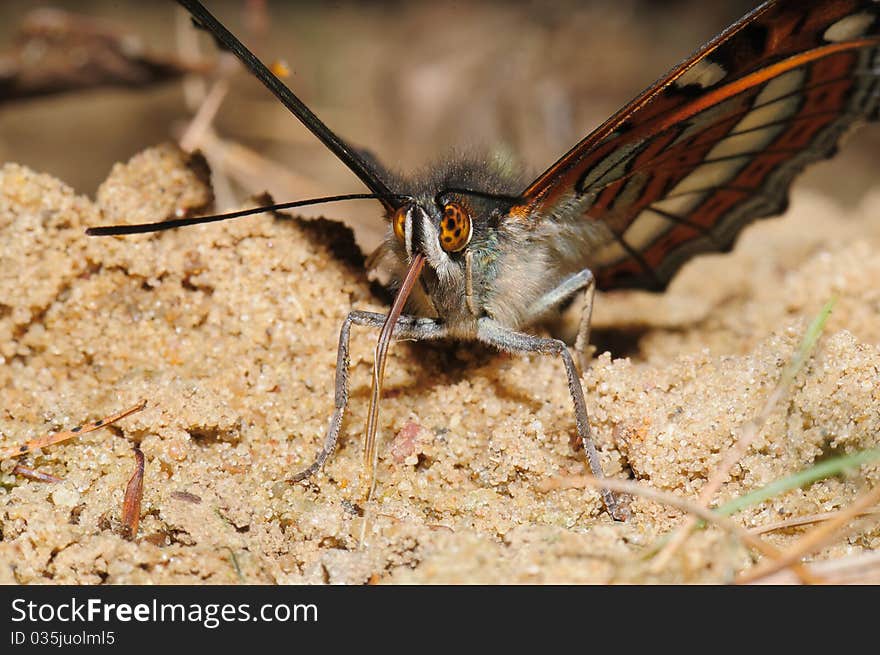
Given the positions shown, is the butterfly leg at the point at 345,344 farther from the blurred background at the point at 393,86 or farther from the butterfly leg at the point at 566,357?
the blurred background at the point at 393,86

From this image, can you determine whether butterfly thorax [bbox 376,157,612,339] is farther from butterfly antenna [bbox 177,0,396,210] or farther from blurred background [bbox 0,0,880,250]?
blurred background [bbox 0,0,880,250]

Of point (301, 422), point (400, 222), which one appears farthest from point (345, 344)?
point (400, 222)

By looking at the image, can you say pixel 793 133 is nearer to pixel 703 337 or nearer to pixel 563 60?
pixel 703 337

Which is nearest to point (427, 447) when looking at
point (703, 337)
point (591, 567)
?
point (591, 567)

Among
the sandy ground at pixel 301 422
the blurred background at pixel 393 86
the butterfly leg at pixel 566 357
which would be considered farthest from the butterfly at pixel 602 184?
the blurred background at pixel 393 86

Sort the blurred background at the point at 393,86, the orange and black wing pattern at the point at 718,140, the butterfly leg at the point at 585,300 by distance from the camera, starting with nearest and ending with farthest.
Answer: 1. the orange and black wing pattern at the point at 718,140
2. the butterfly leg at the point at 585,300
3. the blurred background at the point at 393,86

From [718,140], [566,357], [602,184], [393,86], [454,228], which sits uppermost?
[393,86]

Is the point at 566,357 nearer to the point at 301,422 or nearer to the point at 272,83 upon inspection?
the point at 301,422
